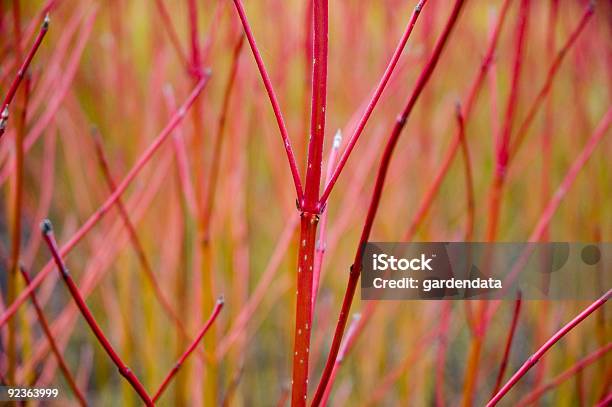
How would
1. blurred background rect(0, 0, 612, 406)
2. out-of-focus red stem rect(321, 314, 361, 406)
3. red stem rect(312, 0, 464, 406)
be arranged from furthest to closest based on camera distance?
blurred background rect(0, 0, 612, 406) → out-of-focus red stem rect(321, 314, 361, 406) → red stem rect(312, 0, 464, 406)

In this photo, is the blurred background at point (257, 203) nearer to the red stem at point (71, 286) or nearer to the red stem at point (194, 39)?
the red stem at point (194, 39)

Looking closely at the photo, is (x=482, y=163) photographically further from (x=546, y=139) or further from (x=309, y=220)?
(x=309, y=220)

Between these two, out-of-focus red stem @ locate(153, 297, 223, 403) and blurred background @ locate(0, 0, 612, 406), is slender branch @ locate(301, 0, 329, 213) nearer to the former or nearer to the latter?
out-of-focus red stem @ locate(153, 297, 223, 403)

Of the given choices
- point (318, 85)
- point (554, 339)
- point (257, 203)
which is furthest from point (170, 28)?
point (257, 203)

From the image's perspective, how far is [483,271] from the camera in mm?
492

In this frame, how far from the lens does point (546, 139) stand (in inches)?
29.5

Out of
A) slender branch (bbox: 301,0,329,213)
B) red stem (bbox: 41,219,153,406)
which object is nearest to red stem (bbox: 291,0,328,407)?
slender branch (bbox: 301,0,329,213)

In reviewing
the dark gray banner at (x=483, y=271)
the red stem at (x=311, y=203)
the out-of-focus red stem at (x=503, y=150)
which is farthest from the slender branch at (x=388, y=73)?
the out-of-focus red stem at (x=503, y=150)

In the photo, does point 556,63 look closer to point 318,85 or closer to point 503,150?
point 503,150

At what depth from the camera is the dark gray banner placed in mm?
439

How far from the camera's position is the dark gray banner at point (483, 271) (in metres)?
0.44

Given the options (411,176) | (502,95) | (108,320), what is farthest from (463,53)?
(108,320)

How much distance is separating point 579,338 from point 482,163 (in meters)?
0.59

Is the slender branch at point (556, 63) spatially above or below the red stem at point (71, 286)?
above
